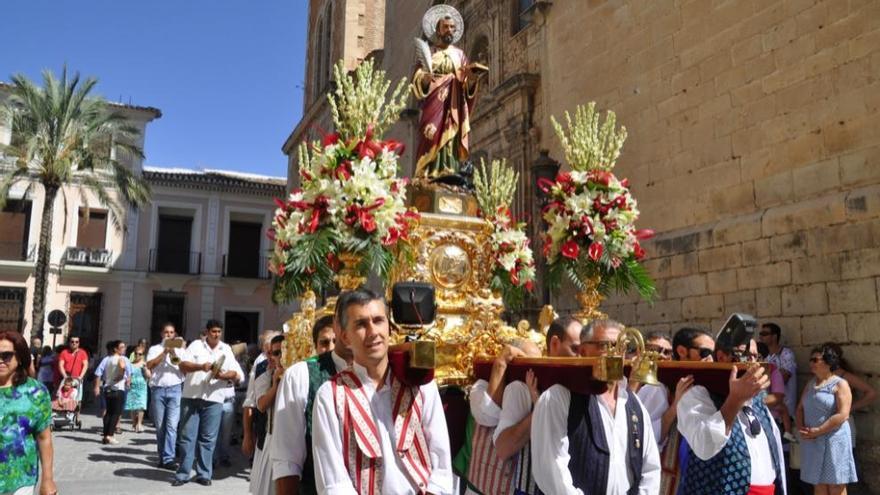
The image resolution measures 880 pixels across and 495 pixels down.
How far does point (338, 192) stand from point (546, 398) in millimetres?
2167

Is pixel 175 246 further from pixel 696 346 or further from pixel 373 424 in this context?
pixel 373 424

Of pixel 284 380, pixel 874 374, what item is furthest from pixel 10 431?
pixel 874 374

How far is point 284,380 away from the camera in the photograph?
258cm

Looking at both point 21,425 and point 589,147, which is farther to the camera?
point 589,147

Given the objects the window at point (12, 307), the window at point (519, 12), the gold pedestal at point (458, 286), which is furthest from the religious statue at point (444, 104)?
the window at point (12, 307)

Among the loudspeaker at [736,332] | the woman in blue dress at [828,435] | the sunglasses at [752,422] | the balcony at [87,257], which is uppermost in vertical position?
the balcony at [87,257]

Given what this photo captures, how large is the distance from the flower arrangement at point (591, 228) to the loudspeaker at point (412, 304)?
216 centimetres

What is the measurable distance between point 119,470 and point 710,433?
24.9ft

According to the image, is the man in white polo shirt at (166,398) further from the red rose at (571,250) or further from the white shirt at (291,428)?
the white shirt at (291,428)

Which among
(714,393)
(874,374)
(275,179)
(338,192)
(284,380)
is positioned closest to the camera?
(284,380)

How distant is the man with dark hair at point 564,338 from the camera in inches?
144

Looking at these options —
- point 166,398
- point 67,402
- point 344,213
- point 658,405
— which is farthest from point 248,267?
point 658,405

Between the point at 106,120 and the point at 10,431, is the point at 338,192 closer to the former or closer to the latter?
the point at 10,431

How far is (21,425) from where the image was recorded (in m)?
3.76
